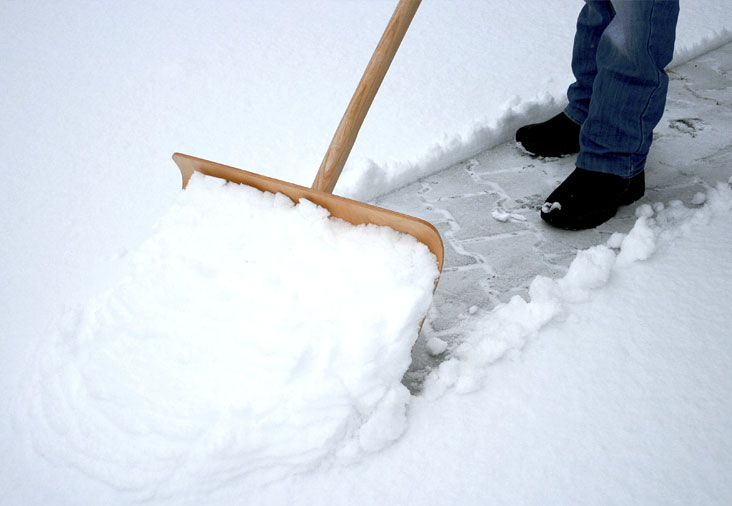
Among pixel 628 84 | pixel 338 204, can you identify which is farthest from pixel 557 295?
pixel 628 84

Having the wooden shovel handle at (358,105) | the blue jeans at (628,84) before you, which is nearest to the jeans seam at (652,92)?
the blue jeans at (628,84)

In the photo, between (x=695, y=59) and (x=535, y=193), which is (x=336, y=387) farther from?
(x=695, y=59)

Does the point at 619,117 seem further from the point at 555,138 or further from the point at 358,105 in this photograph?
the point at 358,105

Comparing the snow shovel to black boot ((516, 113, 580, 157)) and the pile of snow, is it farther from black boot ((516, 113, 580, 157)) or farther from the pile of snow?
black boot ((516, 113, 580, 157))

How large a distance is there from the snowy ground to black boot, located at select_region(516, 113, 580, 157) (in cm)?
6

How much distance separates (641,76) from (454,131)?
0.77 m

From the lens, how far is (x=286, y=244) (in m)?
1.29

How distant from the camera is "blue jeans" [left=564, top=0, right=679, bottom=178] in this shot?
4.96 ft

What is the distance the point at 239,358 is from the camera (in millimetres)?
1113

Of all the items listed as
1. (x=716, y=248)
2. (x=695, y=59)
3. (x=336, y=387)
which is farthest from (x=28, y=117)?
(x=695, y=59)

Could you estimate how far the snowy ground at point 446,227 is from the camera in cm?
102

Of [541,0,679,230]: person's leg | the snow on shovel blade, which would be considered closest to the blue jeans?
[541,0,679,230]: person's leg

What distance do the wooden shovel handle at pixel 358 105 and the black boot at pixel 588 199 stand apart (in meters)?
0.69

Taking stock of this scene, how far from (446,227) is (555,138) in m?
0.68
